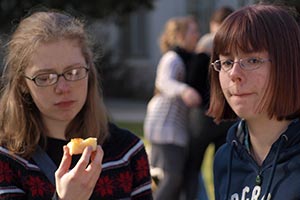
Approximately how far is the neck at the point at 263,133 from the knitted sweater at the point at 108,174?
1.87 ft

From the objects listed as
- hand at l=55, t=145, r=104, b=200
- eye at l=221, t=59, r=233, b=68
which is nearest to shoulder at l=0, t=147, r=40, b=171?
hand at l=55, t=145, r=104, b=200

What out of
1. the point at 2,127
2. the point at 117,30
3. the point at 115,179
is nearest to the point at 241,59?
the point at 115,179

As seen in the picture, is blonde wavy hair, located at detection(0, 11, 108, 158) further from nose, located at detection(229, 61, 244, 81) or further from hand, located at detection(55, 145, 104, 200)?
nose, located at detection(229, 61, 244, 81)

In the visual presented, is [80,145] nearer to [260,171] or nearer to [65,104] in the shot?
[65,104]

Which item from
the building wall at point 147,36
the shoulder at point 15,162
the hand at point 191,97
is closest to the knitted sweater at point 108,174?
the shoulder at point 15,162

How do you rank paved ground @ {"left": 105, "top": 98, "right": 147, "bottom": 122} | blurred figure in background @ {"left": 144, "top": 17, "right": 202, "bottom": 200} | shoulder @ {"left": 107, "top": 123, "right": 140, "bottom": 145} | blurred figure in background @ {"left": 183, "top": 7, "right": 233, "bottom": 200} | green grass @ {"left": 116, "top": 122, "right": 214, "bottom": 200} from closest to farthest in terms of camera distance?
1. shoulder @ {"left": 107, "top": 123, "right": 140, "bottom": 145}
2. blurred figure in background @ {"left": 183, "top": 7, "right": 233, "bottom": 200}
3. blurred figure in background @ {"left": 144, "top": 17, "right": 202, "bottom": 200}
4. green grass @ {"left": 116, "top": 122, "right": 214, "bottom": 200}
5. paved ground @ {"left": 105, "top": 98, "right": 147, "bottom": 122}

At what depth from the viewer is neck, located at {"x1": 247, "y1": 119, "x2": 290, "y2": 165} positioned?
2.75 m

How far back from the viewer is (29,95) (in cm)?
318

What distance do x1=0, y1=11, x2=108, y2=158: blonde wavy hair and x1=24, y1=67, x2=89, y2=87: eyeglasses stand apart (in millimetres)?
97

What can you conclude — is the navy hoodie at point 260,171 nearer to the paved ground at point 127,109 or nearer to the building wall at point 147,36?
the paved ground at point 127,109

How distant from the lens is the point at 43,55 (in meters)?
3.07

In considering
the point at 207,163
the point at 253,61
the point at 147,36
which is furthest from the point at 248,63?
the point at 147,36

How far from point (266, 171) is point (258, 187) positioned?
0.21 ft

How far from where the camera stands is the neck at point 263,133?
2752 mm
